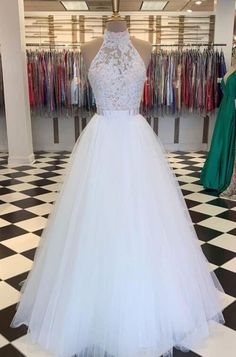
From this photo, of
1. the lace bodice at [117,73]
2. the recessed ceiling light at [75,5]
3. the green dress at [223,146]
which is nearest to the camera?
the lace bodice at [117,73]

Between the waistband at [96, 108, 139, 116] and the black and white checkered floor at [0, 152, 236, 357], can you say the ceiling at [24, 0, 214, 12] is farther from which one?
the waistband at [96, 108, 139, 116]

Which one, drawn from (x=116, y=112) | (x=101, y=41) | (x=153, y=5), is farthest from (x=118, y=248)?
(x=153, y=5)

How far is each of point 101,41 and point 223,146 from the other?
2.72 metres

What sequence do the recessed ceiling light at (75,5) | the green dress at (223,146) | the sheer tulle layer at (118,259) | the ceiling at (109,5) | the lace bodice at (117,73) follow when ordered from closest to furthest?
the sheer tulle layer at (118,259)
the lace bodice at (117,73)
the green dress at (223,146)
the recessed ceiling light at (75,5)
the ceiling at (109,5)

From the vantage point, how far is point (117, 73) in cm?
186

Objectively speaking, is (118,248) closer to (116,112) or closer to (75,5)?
(116,112)

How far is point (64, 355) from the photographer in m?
1.75

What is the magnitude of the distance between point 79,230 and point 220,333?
89cm

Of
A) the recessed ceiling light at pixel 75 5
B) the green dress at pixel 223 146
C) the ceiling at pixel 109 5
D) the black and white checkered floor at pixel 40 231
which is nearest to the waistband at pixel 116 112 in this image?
the black and white checkered floor at pixel 40 231

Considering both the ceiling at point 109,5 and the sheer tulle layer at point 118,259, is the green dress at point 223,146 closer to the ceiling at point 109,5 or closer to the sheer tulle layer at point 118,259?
the sheer tulle layer at point 118,259

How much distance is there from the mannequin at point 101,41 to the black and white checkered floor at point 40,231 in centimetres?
142

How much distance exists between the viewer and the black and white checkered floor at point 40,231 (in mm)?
1911

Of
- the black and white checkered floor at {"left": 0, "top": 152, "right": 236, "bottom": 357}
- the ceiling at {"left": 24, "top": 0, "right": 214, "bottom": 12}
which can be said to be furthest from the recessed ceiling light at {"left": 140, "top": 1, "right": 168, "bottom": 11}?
the black and white checkered floor at {"left": 0, "top": 152, "right": 236, "bottom": 357}

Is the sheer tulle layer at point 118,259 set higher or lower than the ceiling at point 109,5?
lower
